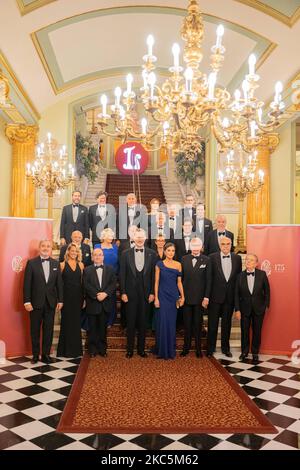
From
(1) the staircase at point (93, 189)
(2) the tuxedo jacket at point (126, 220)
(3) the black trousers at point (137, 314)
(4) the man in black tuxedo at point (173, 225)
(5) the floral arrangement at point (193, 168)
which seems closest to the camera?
(3) the black trousers at point (137, 314)

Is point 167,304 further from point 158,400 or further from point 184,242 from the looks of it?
point 158,400

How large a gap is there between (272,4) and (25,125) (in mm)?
6122

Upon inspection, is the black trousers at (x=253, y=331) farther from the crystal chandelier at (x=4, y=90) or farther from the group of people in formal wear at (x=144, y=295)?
the crystal chandelier at (x=4, y=90)

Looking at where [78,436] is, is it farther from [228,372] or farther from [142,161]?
[142,161]

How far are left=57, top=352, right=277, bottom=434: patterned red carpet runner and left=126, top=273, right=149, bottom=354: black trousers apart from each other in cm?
33

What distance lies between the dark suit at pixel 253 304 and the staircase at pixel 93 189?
9.97 m

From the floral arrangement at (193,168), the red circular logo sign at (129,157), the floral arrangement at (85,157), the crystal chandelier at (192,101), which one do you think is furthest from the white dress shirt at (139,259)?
the red circular logo sign at (129,157)

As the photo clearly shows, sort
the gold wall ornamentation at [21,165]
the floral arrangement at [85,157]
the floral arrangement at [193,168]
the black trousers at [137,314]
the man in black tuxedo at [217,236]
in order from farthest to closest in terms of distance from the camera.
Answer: the floral arrangement at [193,168], the floral arrangement at [85,157], the gold wall ornamentation at [21,165], the man in black tuxedo at [217,236], the black trousers at [137,314]

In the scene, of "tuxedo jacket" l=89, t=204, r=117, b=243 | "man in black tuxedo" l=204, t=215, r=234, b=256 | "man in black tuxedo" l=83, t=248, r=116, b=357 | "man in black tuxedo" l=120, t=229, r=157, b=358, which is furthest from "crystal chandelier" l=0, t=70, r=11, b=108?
"man in black tuxedo" l=204, t=215, r=234, b=256

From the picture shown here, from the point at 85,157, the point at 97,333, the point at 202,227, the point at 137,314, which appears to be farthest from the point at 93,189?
the point at 137,314

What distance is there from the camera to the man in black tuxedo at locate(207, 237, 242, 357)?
642 cm

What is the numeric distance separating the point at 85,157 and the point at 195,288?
8.26 meters

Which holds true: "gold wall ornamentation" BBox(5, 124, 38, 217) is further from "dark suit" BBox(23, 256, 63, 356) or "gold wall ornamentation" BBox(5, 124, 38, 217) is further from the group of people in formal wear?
"dark suit" BBox(23, 256, 63, 356)

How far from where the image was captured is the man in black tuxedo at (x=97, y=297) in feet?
20.6
